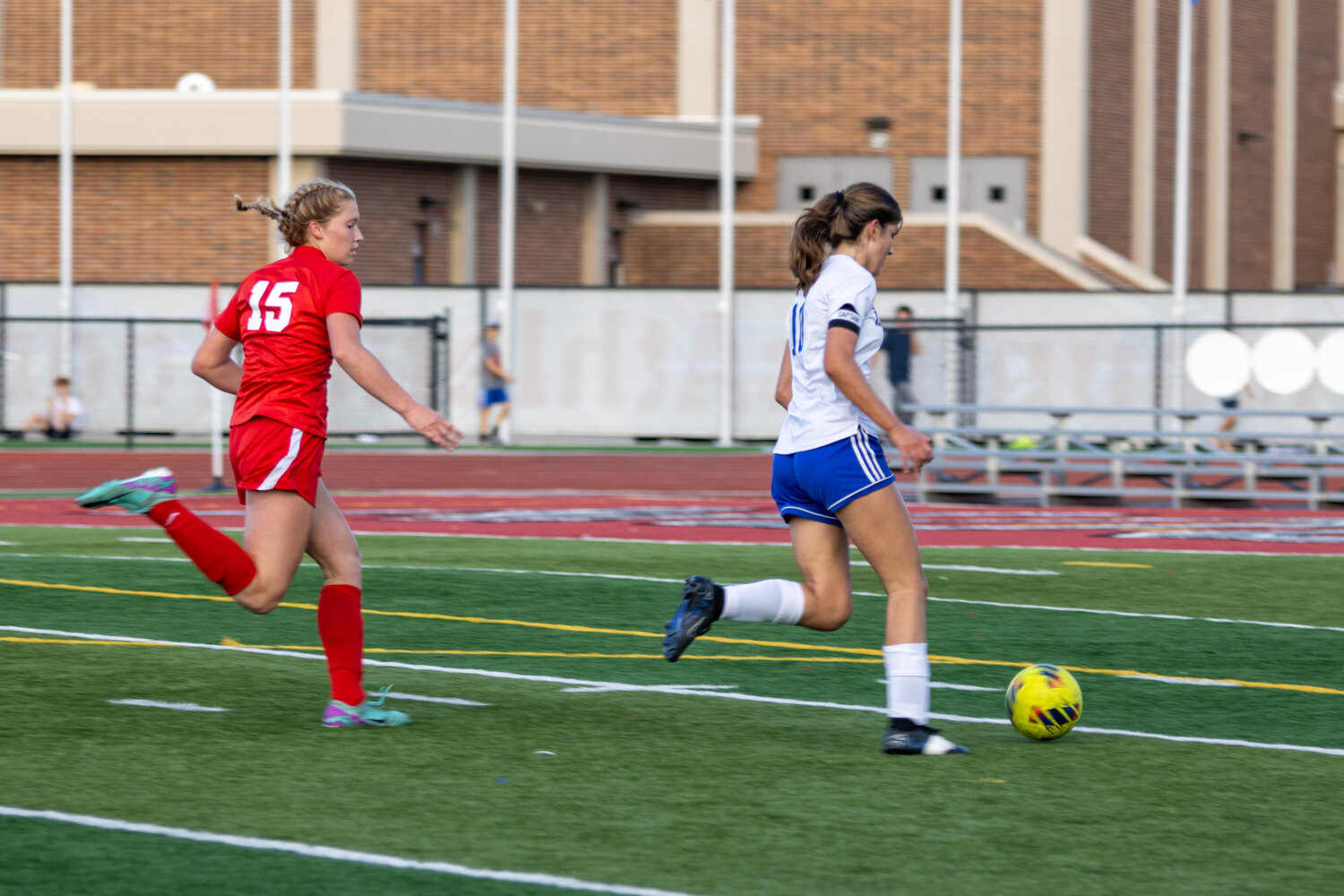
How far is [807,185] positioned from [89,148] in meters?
14.7

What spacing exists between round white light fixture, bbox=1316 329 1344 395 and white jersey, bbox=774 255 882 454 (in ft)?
57.8

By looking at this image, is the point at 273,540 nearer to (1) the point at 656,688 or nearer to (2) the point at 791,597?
(2) the point at 791,597

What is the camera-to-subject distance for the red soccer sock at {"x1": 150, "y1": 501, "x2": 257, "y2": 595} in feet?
22.5

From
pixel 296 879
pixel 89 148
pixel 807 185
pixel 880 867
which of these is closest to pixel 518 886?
pixel 296 879

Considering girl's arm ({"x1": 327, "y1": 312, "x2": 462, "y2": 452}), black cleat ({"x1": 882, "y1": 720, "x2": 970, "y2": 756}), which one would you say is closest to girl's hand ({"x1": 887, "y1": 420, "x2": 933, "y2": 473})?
black cleat ({"x1": 882, "y1": 720, "x2": 970, "y2": 756})

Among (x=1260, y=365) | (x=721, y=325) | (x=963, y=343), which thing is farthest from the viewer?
(x=721, y=325)

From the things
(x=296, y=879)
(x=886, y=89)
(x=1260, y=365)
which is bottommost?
(x=296, y=879)

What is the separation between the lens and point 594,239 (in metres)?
40.9

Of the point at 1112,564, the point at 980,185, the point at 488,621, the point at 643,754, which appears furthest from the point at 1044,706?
the point at 980,185

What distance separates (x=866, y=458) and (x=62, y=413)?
25081 mm

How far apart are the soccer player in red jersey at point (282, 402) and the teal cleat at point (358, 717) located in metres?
0.46

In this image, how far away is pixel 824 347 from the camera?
6586 millimetres

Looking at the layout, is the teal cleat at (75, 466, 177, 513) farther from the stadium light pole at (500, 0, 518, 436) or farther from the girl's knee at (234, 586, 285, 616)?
the stadium light pole at (500, 0, 518, 436)

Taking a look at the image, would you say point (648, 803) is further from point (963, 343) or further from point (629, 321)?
point (629, 321)
